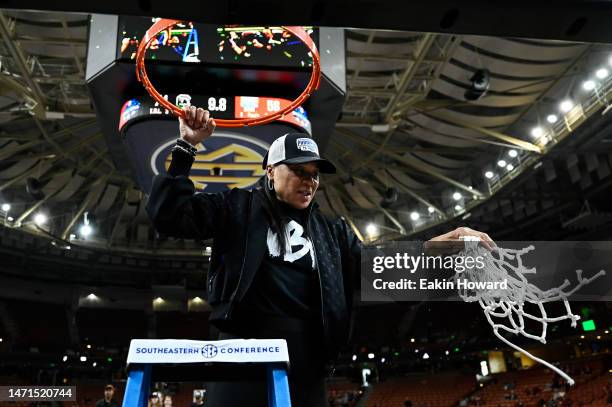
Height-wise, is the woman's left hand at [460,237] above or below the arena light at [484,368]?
below

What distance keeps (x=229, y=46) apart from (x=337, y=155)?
13951 mm

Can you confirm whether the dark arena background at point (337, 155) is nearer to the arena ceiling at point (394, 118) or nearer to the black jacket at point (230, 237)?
the arena ceiling at point (394, 118)

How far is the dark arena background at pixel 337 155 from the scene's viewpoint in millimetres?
7691

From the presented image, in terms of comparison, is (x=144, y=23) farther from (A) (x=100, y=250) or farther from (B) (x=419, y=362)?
(B) (x=419, y=362)

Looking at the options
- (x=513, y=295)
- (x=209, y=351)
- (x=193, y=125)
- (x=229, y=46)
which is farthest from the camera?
(x=229, y=46)

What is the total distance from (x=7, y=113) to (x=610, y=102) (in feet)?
63.3

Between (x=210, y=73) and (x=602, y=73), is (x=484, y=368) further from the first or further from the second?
(x=210, y=73)

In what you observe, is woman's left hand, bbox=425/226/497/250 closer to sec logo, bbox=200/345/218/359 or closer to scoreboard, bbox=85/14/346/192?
sec logo, bbox=200/345/218/359

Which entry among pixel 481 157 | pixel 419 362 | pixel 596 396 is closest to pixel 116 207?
pixel 481 157

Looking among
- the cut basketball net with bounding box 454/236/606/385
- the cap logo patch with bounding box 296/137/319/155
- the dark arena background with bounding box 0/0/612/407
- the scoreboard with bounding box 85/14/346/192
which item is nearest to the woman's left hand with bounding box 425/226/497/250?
the cap logo patch with bounding box 296/137/319/155

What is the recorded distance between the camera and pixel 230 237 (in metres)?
2.24
